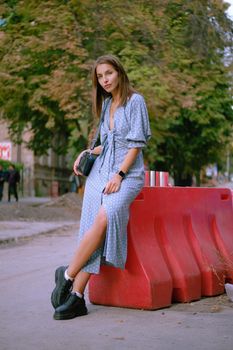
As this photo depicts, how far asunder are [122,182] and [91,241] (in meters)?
0.50

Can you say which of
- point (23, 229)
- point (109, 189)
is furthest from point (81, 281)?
point (23, 229)

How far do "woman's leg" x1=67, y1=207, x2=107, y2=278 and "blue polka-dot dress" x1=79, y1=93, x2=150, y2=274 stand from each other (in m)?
0.04

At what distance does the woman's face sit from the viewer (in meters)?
5.75

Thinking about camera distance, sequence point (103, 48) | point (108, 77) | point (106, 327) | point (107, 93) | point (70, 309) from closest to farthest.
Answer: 1. point (106, 327)
2. point (70, 309)
3. point (108, 77)
4. point (107, 93)
5. point (103, 48)

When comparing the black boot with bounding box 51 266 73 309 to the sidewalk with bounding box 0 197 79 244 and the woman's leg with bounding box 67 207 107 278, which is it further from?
the sidewalk with bounding box 0 197 79 244

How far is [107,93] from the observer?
19.7 feet

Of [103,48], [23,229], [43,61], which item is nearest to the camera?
[23,229]

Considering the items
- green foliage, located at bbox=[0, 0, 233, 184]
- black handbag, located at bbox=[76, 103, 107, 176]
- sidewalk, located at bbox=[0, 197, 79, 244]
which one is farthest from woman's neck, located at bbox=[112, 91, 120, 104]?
green foliage, located at bbox=[0, 0, 233, 184]

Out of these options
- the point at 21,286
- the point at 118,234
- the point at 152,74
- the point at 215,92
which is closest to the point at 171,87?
the point at 152,74

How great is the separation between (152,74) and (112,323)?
55.6 feet

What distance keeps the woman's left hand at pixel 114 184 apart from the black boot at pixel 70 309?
814 mm

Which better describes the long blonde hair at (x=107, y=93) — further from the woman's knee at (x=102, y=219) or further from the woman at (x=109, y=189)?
the woman's knee at (x=102, y=219)

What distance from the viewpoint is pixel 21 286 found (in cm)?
718

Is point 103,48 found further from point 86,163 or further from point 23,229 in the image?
point 86,163
